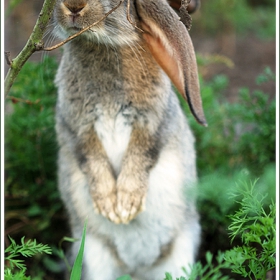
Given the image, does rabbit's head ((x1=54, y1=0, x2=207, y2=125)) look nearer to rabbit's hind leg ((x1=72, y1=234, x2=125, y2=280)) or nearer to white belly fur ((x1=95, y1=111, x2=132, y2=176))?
white belly fur ((x1=95, y1=111, x2=132, y2=176))

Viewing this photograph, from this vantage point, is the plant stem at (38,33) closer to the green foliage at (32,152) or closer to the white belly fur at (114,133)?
the white belly fur at (114,133)

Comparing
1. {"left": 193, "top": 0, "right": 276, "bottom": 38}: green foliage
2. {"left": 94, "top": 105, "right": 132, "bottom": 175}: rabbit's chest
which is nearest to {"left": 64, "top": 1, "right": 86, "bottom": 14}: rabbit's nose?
{"left": 94, "top": 105, "right": 132, "bottom": 175}: rabbit's chest

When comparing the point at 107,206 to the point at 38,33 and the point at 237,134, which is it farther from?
the point at 237,134

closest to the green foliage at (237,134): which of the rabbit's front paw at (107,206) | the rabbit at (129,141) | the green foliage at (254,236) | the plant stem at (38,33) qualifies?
the rabbit at (129,141)

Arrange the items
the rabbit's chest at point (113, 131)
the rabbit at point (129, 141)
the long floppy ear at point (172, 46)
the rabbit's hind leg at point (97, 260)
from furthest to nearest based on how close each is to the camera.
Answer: the rabbit's hind leg at point (97, 260) → the rabbit's chest at point (113, 131) → the rabbit at point (129, 141) → the long floppy ear at point (172, 46)

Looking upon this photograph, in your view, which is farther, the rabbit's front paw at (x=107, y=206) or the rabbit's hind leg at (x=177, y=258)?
the rabbit's hind leg at (x=177, y=258)

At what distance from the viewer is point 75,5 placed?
2424 millimetres

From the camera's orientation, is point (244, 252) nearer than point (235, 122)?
Yes

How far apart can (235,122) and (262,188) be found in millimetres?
2398

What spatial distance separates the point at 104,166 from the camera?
3.16 metres

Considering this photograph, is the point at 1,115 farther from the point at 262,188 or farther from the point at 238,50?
the point at 238,50

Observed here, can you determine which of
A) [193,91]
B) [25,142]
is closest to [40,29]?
[193,91]

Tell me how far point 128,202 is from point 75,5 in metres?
1.22

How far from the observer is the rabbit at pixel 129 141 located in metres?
2.70
